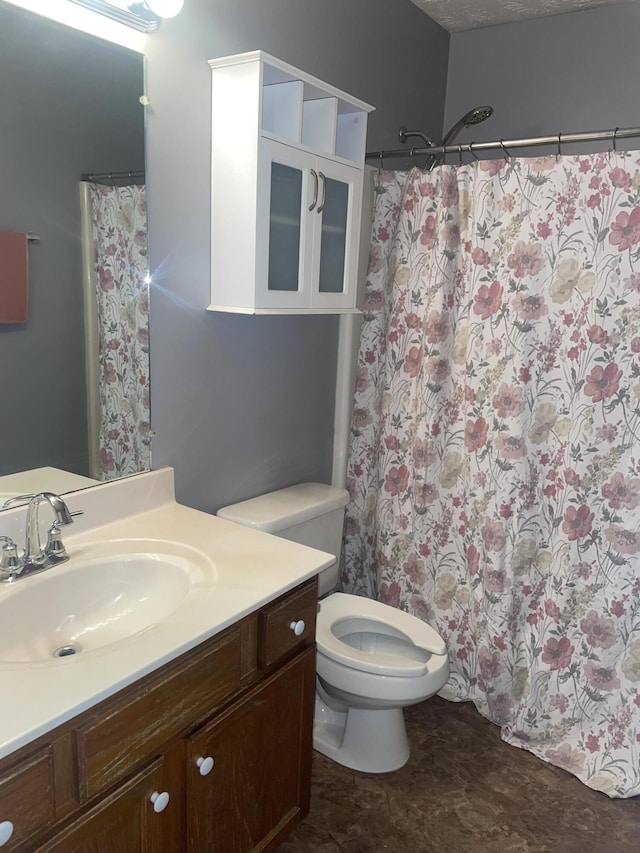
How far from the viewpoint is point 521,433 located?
6.96 ft

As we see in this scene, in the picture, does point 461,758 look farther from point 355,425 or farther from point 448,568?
point 355,425

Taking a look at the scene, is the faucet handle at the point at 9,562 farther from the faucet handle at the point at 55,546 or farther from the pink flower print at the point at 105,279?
the pink flower print at the point at 105,279

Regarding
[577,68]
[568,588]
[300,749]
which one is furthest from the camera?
[577,68]

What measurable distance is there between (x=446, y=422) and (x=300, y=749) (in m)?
1.16

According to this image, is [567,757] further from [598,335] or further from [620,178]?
[620,178]

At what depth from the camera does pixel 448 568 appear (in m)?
2.38

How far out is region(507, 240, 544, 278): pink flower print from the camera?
6.68 feet

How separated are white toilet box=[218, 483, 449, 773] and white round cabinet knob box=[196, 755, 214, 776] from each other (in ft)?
2.21

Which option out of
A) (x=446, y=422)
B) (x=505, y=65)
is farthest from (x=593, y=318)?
(x=505, y=65)

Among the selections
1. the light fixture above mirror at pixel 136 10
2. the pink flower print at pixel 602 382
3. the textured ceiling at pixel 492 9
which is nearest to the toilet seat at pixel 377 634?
the pink flower print at pixel 602 382

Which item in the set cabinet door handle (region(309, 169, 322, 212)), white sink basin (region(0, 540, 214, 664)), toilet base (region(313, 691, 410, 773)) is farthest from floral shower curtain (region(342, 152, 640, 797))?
white sink basin (region(0, 540, 214, 664))

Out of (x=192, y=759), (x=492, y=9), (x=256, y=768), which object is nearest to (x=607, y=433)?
(x=256, y=768)

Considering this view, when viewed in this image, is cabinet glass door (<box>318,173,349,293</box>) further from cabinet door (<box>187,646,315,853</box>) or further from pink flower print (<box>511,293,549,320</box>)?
cabinet door (<box>187,646,315,853</box>)

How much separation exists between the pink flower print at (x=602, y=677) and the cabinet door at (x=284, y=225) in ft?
4.72
